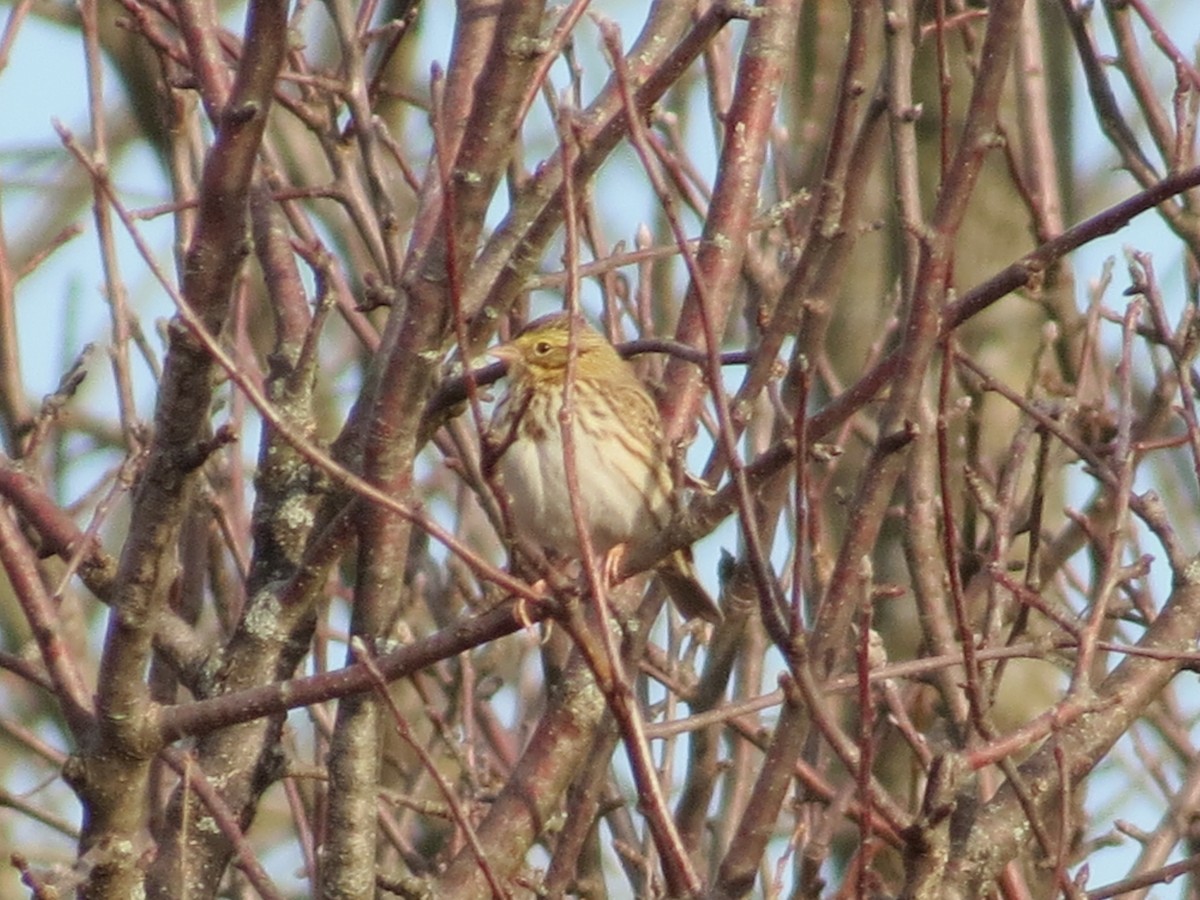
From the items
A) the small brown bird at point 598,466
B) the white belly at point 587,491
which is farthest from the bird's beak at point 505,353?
the white belly at point 587,491

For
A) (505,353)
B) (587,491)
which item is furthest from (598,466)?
(505,353)

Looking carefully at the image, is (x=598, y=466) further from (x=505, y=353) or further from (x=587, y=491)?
(x=505, y=353)

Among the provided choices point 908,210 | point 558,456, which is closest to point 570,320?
point 908,210

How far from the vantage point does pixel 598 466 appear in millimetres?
4770

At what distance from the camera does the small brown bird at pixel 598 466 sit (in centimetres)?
468

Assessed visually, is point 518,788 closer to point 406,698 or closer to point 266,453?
point 266,453

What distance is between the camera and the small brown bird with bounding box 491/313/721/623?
184 inches

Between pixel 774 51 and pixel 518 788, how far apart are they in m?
1.47

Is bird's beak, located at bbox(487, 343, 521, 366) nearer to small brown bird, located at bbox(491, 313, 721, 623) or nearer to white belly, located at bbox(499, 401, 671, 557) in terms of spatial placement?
small brown bird, located at bbox(491, 313, 721, 623)

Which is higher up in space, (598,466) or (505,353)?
(505,353)

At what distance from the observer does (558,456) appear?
4703 millimetres

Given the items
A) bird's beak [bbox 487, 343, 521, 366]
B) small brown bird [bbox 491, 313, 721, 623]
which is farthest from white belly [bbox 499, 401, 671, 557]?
bird's beak [bbox 487, 343, 521, 366]

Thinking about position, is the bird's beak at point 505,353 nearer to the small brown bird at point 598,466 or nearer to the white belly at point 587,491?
the small brown bird at point 598,466

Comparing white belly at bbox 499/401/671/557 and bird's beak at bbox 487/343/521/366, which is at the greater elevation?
bird's beak at bbox 487/343/521/366
